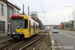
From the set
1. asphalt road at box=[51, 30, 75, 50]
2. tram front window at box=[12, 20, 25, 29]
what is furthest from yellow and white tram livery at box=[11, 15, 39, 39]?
asphalt road at box=[51, 30, 75, 50]

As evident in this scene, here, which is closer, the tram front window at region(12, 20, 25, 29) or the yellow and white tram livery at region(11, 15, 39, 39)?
the yellow and white tram livery at region(11, 15, 39, 39)

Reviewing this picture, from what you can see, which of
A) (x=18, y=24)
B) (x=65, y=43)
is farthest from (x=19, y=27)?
(x=65, y=43)

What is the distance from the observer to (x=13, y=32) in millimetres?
13852

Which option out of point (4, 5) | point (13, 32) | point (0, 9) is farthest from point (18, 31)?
point (4, 5)

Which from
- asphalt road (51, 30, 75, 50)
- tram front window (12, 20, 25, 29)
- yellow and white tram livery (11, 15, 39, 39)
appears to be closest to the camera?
asphalt road (51, 30, 75, 50)

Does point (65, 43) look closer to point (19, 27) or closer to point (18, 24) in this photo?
point (19, 27)

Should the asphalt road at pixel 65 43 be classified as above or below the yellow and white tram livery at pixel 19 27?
below

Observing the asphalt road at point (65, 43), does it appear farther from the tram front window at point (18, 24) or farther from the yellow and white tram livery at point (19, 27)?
the tram front window at point (18, 24)

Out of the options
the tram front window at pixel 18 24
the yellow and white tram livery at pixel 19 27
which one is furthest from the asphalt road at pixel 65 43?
the tram front window at pixel 18 24

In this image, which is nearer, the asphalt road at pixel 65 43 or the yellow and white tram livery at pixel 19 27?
the asphalt road at pixel 65 43

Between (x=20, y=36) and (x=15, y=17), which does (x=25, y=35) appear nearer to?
(x=20, y=36)

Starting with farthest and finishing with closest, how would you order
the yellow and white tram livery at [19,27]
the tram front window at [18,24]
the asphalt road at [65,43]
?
the tram front window at [18,24] → the yellow and white tram livery at [19,27] → the asphalt road at [65,43]

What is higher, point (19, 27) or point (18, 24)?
point (18, 24)

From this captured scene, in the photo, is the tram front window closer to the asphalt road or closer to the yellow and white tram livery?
the yellow and white tram livery
